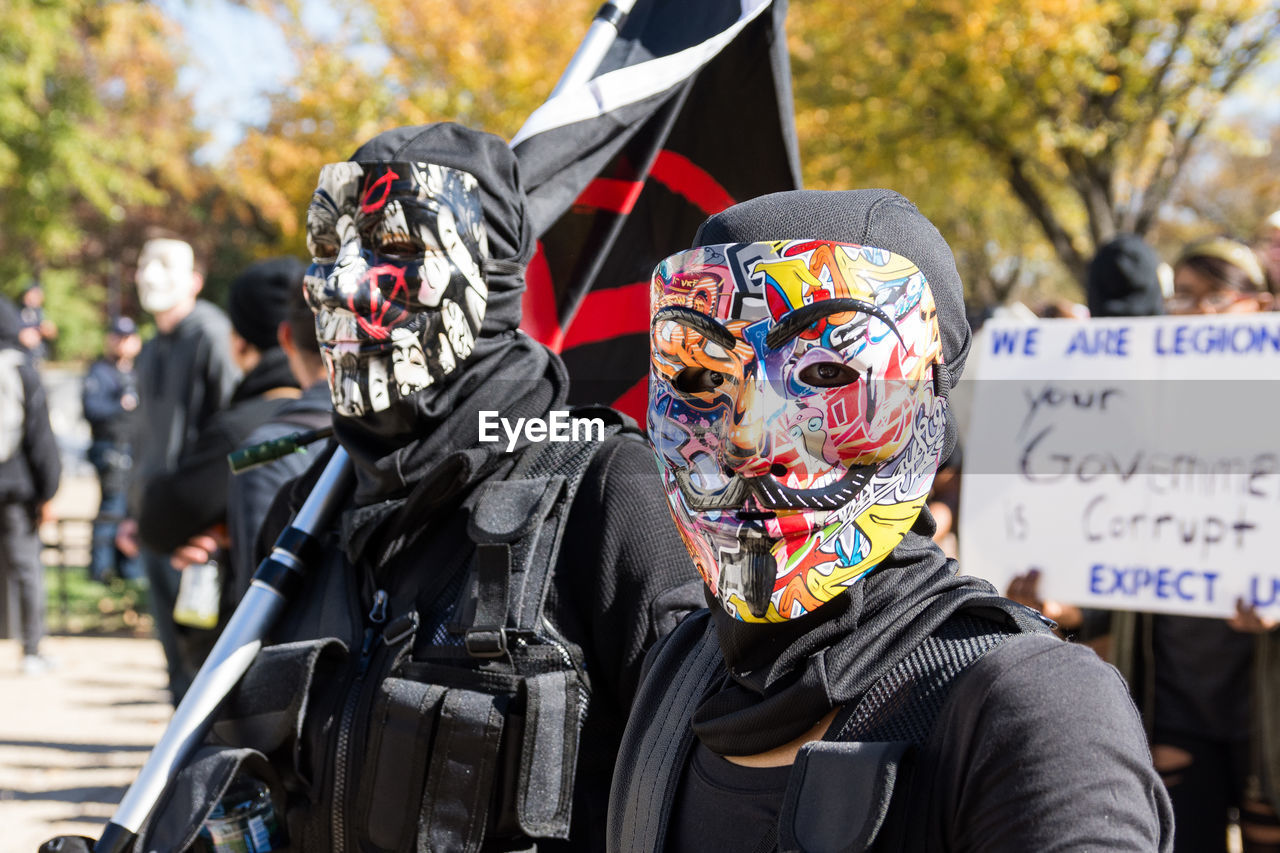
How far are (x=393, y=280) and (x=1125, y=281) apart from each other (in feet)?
10.5

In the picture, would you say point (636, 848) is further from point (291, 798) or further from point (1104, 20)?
point (1104, 20)

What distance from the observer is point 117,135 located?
67.2ft

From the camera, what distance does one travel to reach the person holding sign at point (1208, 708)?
3.59 metres

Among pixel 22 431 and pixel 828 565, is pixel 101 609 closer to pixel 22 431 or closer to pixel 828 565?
pixel 22 431

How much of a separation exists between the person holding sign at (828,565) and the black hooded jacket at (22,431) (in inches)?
296

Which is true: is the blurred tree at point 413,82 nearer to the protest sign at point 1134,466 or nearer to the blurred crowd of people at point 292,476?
the blurred crowd of people at point 292,476

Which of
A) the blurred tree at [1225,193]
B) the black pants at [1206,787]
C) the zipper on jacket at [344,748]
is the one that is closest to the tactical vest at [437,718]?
the zipper on jacket at [344,748]

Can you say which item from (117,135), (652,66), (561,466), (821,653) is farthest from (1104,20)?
(117,135)

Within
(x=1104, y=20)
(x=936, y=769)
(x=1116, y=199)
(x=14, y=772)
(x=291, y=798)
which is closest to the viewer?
(x=936, y=769)

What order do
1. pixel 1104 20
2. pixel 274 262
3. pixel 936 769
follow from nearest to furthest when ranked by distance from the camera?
pixel 936 769 < pixel 274 262 < pixel 1104 20

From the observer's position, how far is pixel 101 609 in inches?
444

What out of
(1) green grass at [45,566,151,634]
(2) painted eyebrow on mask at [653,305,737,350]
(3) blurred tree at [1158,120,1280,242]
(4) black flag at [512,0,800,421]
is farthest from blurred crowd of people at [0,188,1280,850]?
(3) blurred tree at [1158,120,1280,242]

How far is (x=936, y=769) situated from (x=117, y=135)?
21.7 metres

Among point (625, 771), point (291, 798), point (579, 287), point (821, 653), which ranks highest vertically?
point (579, 287)
